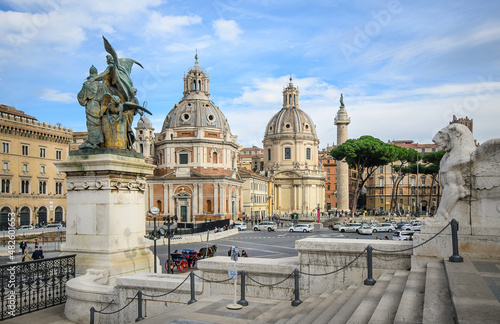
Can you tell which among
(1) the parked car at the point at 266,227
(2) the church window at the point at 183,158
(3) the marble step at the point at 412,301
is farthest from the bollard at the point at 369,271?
(2) the church window at the point at 183,158

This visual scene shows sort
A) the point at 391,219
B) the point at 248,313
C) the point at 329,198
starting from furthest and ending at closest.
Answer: the point at 329,198, the point at 391,219, the point at 248,313

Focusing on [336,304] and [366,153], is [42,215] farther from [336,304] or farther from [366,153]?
[336,304]

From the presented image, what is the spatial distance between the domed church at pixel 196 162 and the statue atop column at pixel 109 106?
53.0 metres

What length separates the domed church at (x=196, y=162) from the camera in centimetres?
6606

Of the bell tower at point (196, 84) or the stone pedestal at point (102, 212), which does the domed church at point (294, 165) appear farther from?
the stone pedestal at point (102, 212)

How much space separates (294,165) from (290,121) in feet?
31.6

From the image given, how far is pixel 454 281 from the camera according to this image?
592cm

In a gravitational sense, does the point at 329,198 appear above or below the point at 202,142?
below

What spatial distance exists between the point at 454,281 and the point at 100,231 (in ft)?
25.7

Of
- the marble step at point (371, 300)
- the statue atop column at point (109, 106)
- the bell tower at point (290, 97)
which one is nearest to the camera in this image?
the marble step at point (371, 300)

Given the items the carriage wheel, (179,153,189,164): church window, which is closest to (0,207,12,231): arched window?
(179,153,189,164): church window

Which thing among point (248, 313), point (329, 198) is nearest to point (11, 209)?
point (248, 313)

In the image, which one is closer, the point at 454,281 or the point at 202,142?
the point at 454,281

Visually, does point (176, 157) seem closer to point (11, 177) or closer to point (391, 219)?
point (11, 177)
